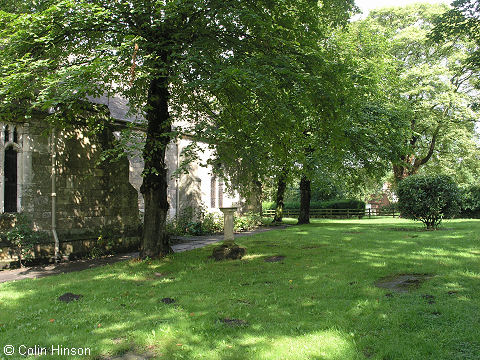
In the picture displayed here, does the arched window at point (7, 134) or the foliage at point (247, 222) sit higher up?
the arched window at point (7, 134)

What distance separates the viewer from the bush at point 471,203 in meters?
29.6

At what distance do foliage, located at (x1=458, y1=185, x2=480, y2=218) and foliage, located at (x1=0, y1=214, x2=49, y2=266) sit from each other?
3079cm

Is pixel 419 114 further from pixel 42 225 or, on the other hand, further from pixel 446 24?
pixel 42 225

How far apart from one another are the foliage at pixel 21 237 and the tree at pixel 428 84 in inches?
871

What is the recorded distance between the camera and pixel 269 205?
41750 millimetres

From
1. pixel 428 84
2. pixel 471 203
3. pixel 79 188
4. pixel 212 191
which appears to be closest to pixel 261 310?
pixel 79 188

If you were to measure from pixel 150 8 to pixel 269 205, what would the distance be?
112ft

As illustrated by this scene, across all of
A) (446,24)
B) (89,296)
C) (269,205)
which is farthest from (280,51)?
(269,205)

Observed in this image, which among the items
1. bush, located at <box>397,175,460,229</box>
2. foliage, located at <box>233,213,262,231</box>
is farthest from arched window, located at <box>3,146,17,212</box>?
bush, located at <box>397,175,460,229</box>

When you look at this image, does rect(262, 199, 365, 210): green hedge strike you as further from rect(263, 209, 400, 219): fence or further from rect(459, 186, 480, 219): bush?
rect(459, 186, 480, 219): bush

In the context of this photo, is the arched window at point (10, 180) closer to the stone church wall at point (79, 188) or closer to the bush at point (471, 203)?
the stone church wall at point (79, 188)

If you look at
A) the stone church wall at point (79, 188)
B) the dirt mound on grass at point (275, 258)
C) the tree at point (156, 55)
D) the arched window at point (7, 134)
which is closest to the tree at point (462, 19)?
the tree at point (156, 55)

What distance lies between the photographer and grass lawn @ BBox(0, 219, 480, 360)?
166 inches

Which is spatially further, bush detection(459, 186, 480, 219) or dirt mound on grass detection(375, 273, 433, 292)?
bush detection(459, 186, 480, 219)
